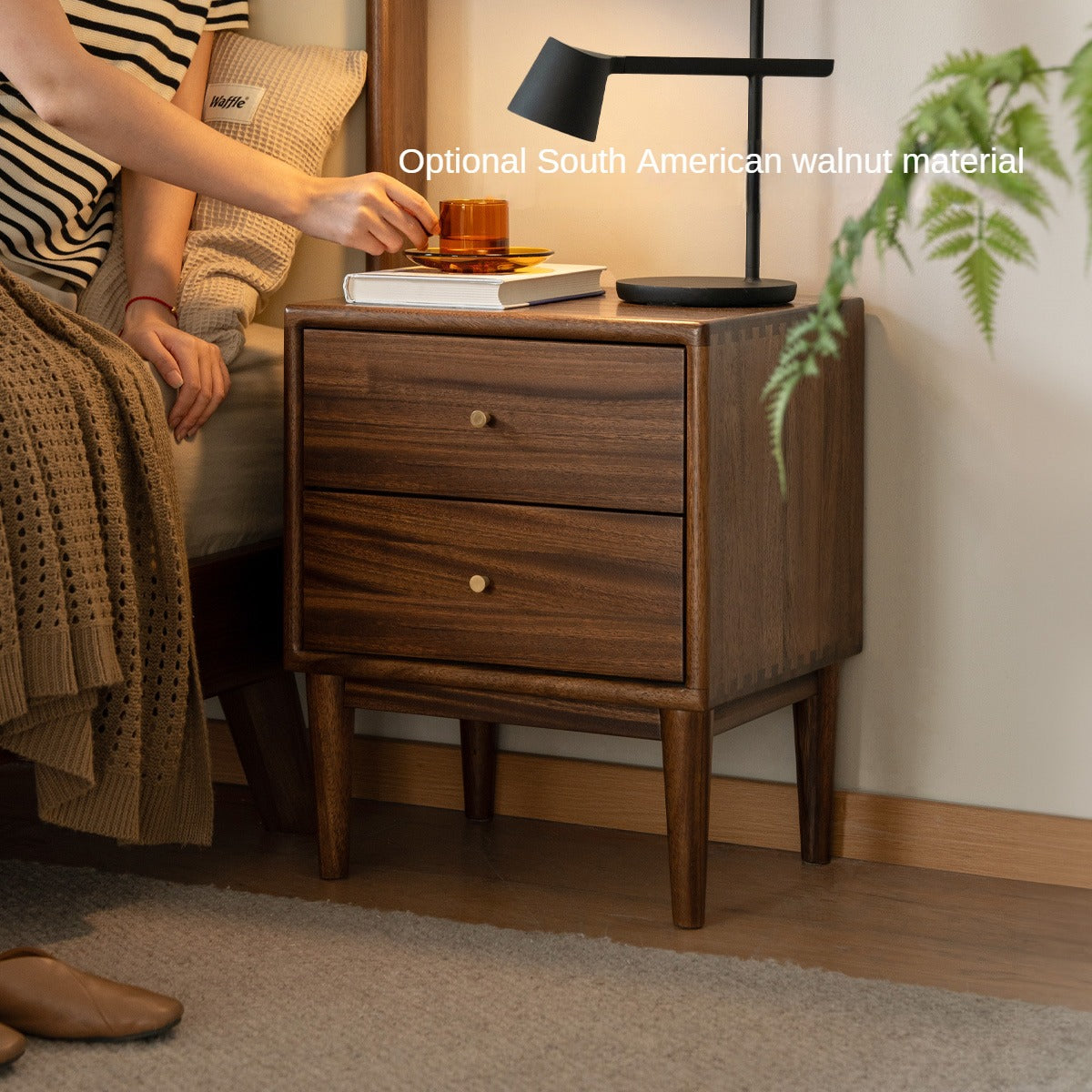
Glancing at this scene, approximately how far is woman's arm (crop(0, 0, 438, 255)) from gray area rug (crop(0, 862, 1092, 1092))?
72 cm

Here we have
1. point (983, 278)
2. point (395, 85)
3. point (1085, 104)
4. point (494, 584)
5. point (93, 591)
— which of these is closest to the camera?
point (1085, 104)

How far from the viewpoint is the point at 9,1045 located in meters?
1.22

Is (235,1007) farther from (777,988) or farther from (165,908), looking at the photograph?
(777,988)

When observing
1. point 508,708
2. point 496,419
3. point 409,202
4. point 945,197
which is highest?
point 409,202

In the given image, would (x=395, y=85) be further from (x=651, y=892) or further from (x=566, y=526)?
(x=651, y=892)

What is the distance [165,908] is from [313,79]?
38.2 inches

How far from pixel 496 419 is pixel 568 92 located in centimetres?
33

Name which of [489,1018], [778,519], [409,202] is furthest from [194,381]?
[489,1018]

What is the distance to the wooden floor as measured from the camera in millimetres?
1473

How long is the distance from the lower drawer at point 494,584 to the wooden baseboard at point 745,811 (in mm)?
387

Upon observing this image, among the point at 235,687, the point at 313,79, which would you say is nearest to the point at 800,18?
the point at 313,79

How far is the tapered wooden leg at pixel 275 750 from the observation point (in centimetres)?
183

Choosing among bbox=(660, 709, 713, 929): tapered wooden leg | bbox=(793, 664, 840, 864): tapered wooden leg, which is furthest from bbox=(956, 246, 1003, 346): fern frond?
bbox=(793, 664, 840, 864): tapered wooden leg

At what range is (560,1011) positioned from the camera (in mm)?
1336
